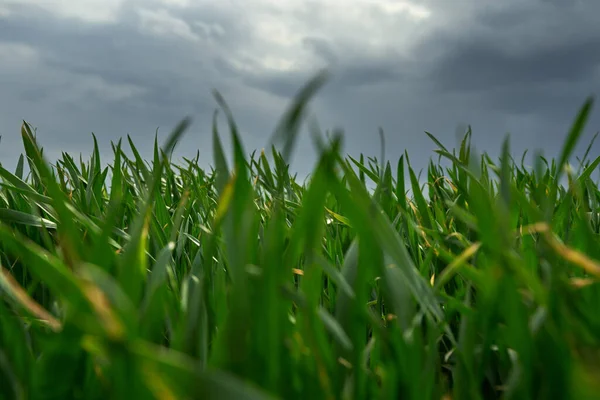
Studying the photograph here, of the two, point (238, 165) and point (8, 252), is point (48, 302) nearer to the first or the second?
point (8, 252)

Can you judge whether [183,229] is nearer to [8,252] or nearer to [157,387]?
[8,252]

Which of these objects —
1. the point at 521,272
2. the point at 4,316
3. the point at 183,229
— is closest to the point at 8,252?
the point at 183,229

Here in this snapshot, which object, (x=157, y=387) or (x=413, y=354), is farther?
(x=413, y=354)

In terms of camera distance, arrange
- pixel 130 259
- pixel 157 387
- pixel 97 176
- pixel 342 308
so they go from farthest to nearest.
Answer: pixel 97 176 < pixel 342 308 < pixel 130 259 < pixel 157 387

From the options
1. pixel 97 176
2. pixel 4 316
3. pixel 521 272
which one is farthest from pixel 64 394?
pixel 97 176

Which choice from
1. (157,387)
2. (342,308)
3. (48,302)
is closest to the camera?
(157,387)

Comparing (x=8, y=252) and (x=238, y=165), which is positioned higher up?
(x=238, y=165)

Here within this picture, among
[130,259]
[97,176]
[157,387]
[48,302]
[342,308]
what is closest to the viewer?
[157,387]

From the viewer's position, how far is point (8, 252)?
110cm

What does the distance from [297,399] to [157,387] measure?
165 mm

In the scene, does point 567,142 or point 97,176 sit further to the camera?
point 97,176

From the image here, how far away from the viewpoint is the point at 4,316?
1.74ft

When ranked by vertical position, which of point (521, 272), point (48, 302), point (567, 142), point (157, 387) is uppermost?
point (567, 142)

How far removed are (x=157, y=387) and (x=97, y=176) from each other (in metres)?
1.20
